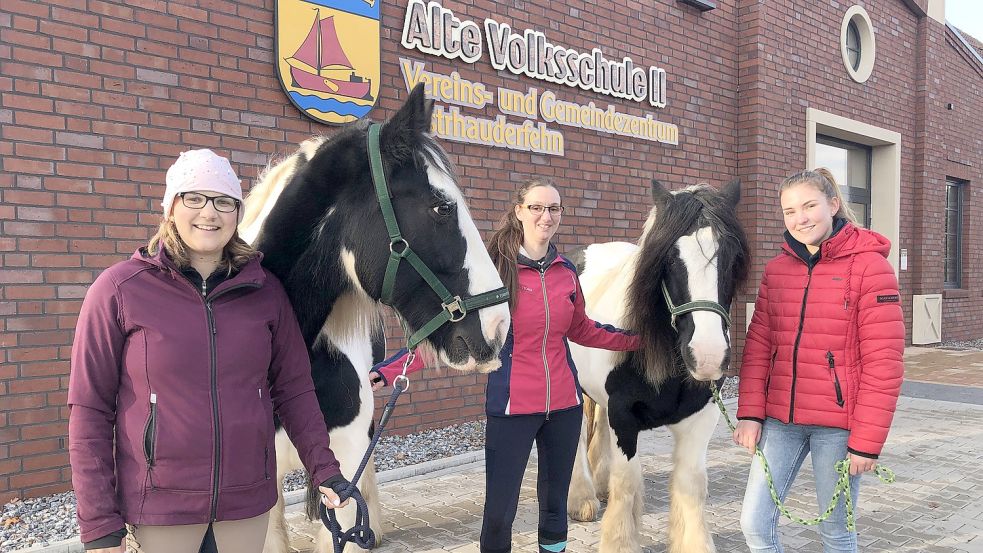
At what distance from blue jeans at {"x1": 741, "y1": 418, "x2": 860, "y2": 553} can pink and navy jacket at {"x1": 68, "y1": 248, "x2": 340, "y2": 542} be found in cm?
183

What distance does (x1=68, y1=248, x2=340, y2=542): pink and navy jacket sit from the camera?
4.64 feet

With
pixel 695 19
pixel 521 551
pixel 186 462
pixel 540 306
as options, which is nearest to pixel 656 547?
pixel 521 551

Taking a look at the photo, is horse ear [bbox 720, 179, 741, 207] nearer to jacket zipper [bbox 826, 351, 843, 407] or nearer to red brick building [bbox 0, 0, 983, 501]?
red brick building [bbox 0, 0, 983, 501]

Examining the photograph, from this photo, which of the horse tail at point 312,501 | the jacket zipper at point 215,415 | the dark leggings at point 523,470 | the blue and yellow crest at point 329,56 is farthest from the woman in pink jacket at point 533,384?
the blue and yellow crest at point 329,56

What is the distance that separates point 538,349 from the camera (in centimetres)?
255

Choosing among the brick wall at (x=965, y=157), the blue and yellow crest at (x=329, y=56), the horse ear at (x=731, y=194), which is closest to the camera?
the horse ear at (x=731, y=194)

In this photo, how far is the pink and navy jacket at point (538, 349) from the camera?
2469 millimetres

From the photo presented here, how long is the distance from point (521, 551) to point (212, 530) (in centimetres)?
220

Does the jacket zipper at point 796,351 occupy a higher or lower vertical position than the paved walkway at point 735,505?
higher

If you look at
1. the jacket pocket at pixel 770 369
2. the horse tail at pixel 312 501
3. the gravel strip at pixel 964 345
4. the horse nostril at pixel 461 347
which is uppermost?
the horse nostril at pixel 461 347

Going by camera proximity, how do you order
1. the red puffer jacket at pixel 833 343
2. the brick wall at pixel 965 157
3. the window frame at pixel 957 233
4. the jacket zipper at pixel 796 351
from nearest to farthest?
the red puffer jacket at pixel 833 343 → the jacket zipper at pixel 796 351 → the brick wall at pixel 965 157 → the window frame at pixel 957 233

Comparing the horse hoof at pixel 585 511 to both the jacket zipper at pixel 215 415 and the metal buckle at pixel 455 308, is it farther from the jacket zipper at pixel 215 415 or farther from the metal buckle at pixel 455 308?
the jacket zipper at pixel 215 415

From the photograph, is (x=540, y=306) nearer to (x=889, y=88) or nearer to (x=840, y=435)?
(x=840, y=435)

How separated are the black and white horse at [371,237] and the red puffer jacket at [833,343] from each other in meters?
1.27
